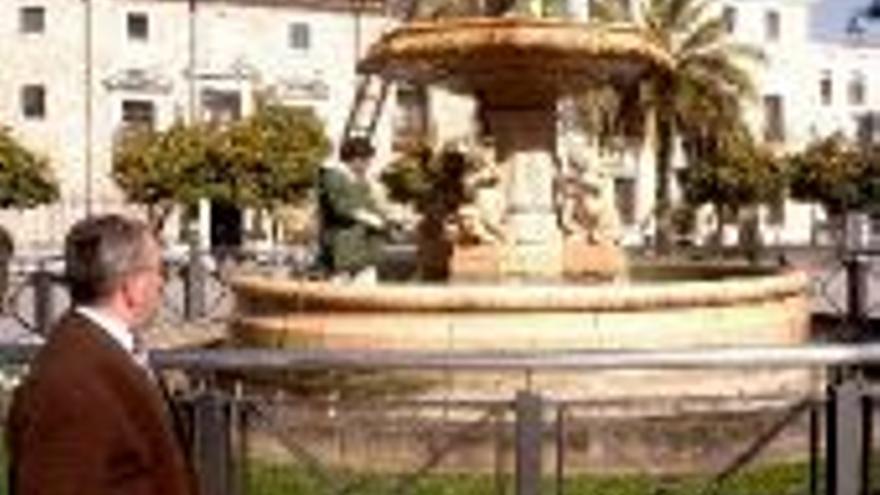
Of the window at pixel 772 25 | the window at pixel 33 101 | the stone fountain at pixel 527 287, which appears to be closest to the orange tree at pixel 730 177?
the window at pixel 772 25

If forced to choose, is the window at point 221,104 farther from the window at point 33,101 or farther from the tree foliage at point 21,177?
the tree foliage at point 21,177

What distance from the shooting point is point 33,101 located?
173ft

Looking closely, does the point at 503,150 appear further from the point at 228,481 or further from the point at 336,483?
the point at 228,481

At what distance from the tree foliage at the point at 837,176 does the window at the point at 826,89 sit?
522 inches

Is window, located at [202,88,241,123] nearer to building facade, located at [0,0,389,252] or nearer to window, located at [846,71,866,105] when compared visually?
building facade, located at [0,0,389,252]

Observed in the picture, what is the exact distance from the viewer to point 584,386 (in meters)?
12.3

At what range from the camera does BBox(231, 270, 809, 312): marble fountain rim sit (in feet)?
42.6

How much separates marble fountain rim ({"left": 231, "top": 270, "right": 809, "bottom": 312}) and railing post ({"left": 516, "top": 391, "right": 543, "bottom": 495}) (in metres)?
5.90

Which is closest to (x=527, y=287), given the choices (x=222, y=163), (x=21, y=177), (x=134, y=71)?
A: (x=21, y=177)

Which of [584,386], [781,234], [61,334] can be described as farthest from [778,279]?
[781,234]

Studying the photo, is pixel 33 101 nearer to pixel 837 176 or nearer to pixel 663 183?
pixel 663 183

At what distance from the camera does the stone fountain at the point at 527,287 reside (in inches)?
512

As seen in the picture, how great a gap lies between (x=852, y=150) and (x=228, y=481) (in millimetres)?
53515

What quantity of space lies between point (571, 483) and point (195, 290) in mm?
13550
